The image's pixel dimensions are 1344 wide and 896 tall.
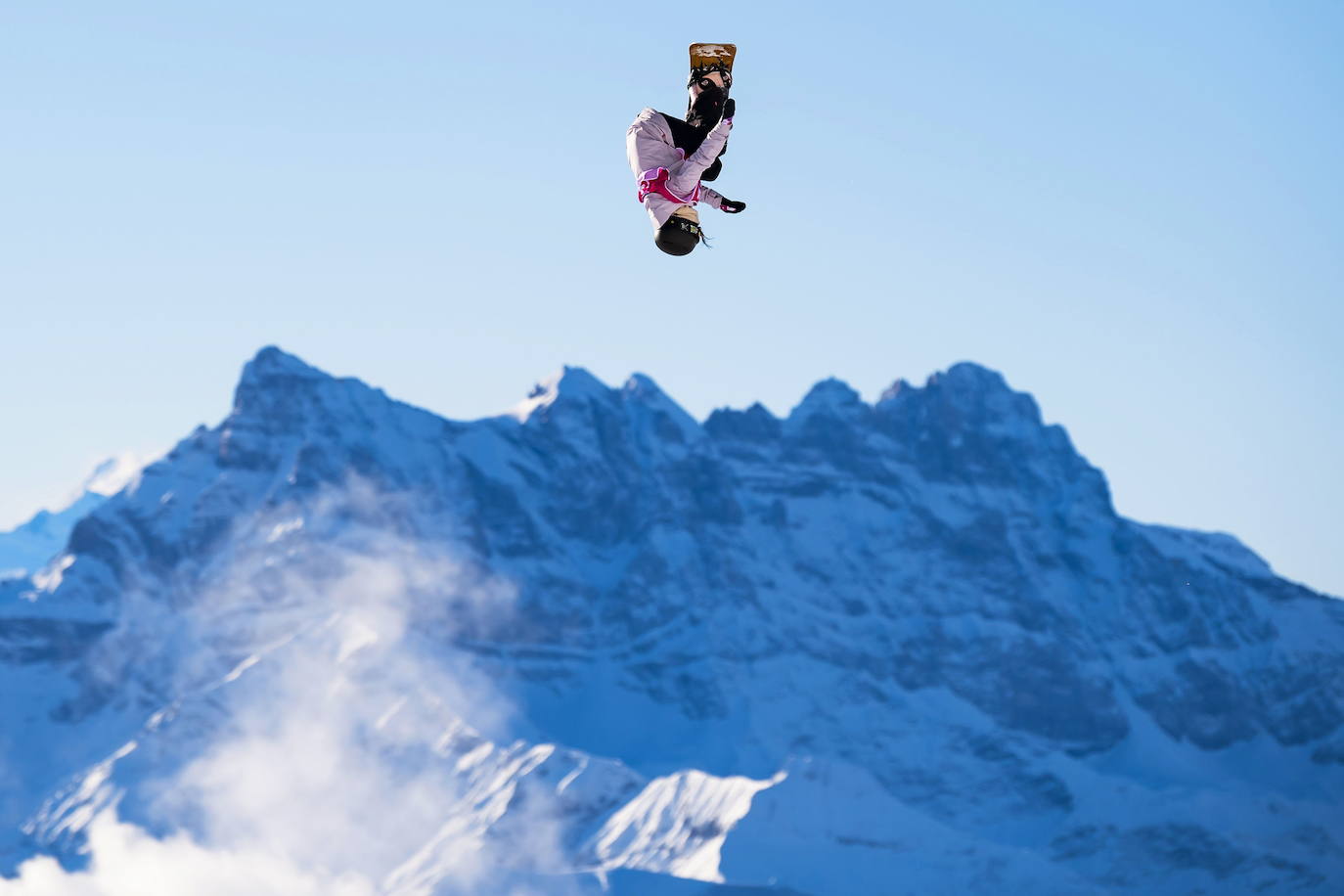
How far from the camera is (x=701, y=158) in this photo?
37.5 metres

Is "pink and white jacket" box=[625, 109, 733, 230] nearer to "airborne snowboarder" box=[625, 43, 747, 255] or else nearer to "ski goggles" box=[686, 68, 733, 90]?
"airborne snowboarder" box=[625, 43, 747, 255]

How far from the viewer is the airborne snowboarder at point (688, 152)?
37.0 meters

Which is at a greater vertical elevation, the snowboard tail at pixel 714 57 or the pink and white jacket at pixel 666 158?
the snowboard tail at pixel 714 57

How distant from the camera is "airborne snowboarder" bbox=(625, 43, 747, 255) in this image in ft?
121

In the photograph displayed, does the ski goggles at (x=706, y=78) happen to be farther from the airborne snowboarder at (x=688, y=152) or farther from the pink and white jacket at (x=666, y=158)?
the pink and white jacket at (x=666, y=158)

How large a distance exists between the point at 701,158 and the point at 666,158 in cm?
58

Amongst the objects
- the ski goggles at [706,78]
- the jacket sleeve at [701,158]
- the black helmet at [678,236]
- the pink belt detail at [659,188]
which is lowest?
the black helmet at [678,236]

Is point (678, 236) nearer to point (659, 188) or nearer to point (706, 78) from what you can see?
point (659, 188)

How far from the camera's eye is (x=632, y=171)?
3762 centimetres

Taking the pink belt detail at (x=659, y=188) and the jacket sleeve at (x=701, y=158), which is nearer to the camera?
the pink belt detail at (x=659, y=188)

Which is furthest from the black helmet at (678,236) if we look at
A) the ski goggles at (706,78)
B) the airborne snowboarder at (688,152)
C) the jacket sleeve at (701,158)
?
the ski goggles at (706,78)

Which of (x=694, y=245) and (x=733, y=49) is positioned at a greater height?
(x=733, y=49)

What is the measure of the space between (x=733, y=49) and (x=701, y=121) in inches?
49.6

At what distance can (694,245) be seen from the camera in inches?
1459
